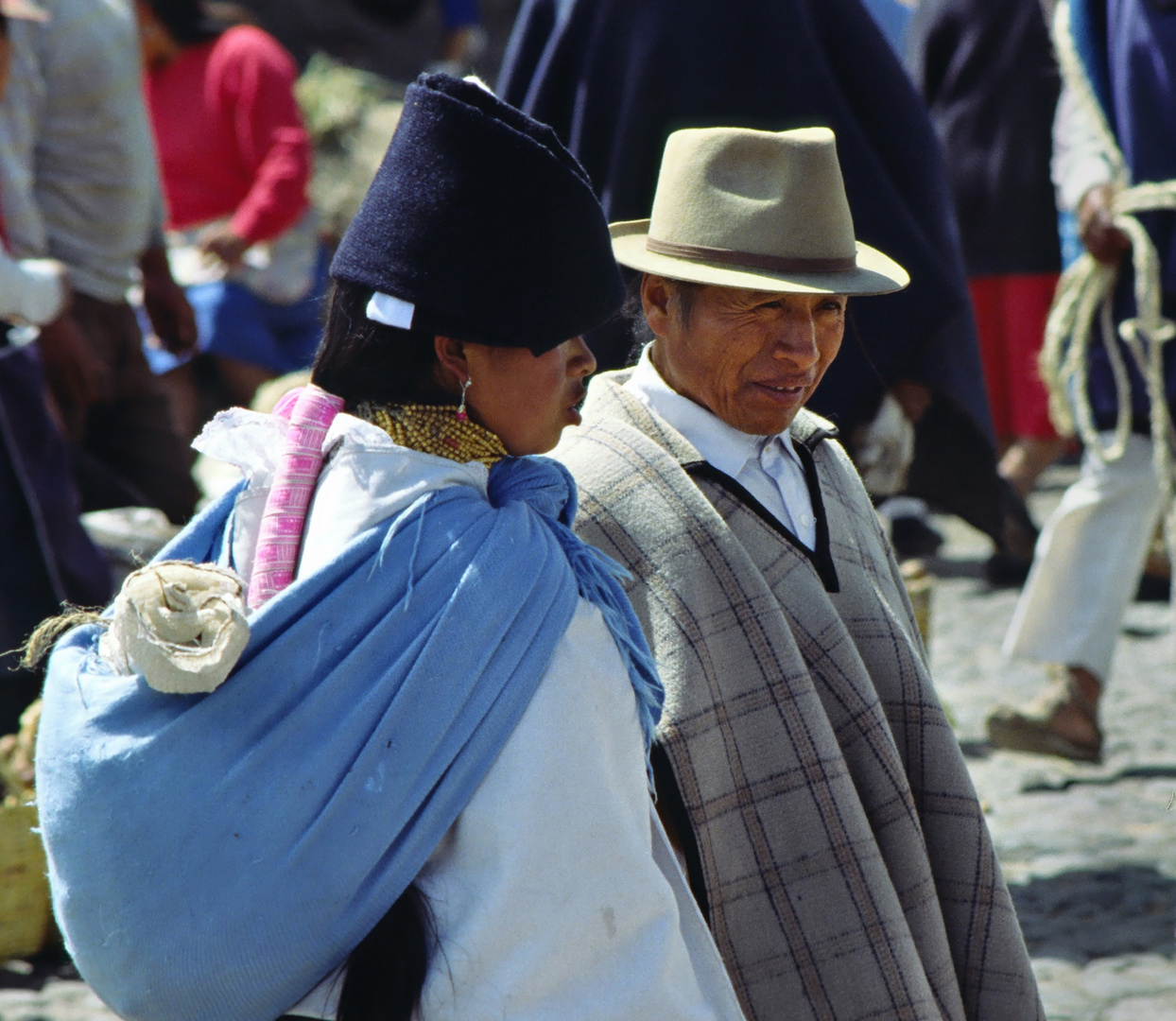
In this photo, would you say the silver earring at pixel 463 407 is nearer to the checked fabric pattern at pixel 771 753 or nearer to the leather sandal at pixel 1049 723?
the checked fabric pattern at pixel 771 753

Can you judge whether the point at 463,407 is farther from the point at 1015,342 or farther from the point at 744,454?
the point at 1015,342

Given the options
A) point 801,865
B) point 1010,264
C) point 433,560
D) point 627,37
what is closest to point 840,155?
point 627,37

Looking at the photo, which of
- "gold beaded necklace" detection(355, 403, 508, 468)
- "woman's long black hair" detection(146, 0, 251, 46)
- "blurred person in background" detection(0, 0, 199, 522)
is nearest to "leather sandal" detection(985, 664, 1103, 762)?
"blurred person in background" detection(0, 0, 199, 522)

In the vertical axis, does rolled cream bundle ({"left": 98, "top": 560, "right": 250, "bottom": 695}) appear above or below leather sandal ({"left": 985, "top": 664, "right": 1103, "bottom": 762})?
above

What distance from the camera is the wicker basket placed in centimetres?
371

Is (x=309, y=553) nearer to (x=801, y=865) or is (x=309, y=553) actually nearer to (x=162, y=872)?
(x=162, y=872)

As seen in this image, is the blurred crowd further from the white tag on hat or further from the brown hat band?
the white tag on hat

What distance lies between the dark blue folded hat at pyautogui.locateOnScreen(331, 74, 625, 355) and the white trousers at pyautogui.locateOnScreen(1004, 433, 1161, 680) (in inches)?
128

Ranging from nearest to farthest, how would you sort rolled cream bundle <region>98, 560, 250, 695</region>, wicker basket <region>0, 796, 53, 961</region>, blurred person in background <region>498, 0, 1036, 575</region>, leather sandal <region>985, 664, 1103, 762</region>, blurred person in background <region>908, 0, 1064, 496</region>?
rolled cream bundle <region>98, 560, 250, 695</region> < blurred person in background <region>498, 0, 1036, 575</region> < wicker basket <region>0, 796, 53, 961</region> < leather sandal <region>985, 664, 1103, 762</region> < blurred person in background <region>908, 0, 1064, 496</region>

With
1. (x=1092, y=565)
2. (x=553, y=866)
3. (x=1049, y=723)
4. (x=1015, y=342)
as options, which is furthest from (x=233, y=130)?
(x=553, y=866)

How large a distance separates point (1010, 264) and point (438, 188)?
5021mm

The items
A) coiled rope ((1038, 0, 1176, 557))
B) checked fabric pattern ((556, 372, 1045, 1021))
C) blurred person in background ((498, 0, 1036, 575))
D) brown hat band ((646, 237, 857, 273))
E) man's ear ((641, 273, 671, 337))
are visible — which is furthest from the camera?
coiled rope ((1038, 0, 1176, 557))

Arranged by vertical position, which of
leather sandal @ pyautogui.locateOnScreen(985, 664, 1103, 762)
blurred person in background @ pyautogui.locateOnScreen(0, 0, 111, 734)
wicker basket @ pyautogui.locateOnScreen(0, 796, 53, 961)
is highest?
blurred person in background @ pyautogui.locateOnScreen(0, 0, 111, 734)

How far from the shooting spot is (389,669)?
6.11ft
